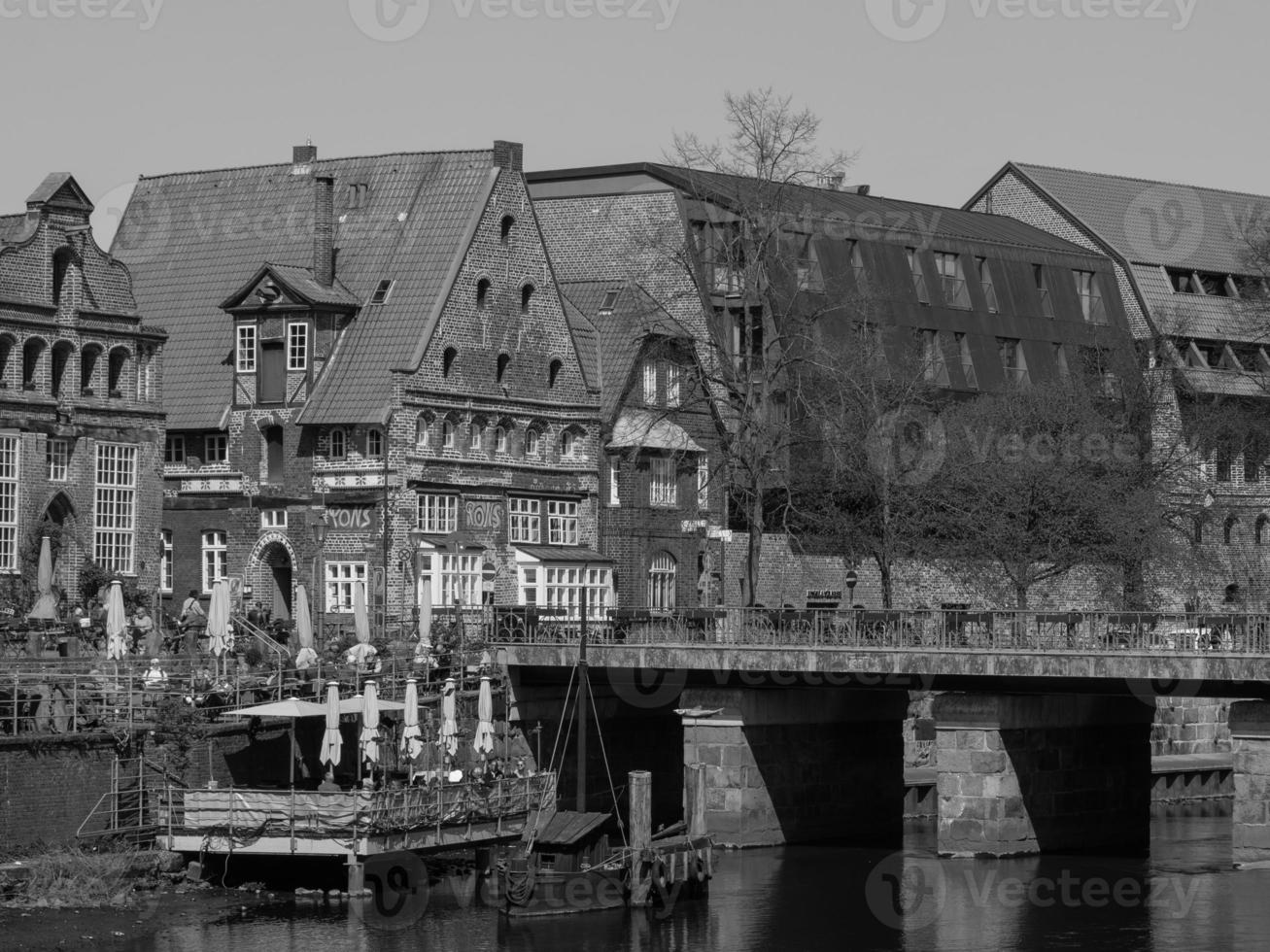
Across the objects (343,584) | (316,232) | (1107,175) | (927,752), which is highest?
(1107,175)

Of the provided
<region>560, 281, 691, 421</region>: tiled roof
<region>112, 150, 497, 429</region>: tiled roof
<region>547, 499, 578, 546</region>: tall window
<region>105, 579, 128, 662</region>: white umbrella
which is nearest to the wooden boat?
<region>105, 579, 128, 662</region>: white umbrella

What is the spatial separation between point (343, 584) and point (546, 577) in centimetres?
715

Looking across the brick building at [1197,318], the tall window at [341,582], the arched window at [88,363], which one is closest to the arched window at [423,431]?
the tall window at [341,582]

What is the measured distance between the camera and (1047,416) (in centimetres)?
10019

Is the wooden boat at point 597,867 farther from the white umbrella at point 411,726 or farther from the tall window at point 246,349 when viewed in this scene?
the tall window at point 246,349

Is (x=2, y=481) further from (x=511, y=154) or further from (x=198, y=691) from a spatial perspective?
(x=511, y=154)

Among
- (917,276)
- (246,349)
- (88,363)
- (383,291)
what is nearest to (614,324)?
(383,291)

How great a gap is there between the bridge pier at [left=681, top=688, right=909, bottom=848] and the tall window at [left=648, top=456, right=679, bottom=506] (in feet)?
59.3

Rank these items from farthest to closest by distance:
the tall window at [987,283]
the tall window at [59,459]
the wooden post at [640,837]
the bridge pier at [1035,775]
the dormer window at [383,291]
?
the tall window at [987,283] → the dormer window at [383,291] → the tall window at [59,459] → the bridge pier at [1035,775] → the wooden post at [640,837]

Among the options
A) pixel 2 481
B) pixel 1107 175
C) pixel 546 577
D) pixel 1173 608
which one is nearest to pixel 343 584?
pixel 546 577

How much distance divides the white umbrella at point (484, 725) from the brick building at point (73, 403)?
16.2 meters

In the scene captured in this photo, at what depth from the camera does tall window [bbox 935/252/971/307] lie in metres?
108

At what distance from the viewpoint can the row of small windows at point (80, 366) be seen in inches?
3142

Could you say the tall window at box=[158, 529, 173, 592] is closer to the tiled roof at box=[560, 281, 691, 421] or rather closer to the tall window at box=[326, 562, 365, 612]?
the tall window at box=[326, 562, 365, 612]
